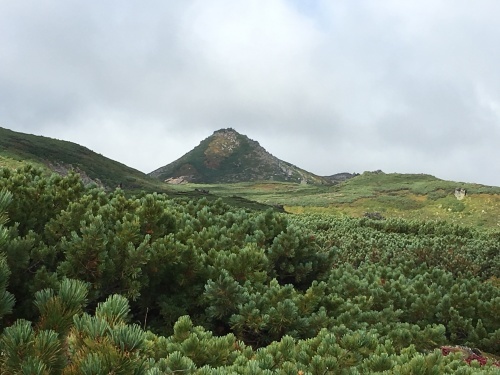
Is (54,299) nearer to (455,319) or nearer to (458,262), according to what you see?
(455,319)

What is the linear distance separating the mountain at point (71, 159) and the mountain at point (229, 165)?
66354mm

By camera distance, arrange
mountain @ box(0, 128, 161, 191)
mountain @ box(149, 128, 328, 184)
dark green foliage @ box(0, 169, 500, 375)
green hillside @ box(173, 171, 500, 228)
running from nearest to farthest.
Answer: dark green foliage @ box(0, 169, 500, 375)
green hillside @ box(173, 171, 500, 228)
mountain @ box(0, 128, 161, 191)
mountain @ box(149, 128, 328, 184)

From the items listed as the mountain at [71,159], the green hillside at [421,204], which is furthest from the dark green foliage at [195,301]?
the mountain at [71,159]

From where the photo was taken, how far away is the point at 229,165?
536 ft

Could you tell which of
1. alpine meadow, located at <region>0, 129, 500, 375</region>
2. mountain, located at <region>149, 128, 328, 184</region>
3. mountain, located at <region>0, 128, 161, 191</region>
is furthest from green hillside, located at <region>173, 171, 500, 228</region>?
mountain, located at <region>149, 128, 328, 184</region>

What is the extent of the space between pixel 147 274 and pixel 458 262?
12.3 m

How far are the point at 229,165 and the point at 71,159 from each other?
96.9m

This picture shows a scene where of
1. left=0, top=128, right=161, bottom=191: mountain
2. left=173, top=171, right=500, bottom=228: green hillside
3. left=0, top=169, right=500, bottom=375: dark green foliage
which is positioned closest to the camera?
left=0, top=169, right=500, bottom=375: dark green foliage

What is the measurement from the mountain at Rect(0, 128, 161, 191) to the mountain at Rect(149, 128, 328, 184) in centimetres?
6635

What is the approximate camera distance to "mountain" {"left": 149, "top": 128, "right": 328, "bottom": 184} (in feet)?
504

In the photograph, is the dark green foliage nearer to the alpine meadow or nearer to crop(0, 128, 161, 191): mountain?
the alpine meadow

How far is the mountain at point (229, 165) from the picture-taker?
153625 mm

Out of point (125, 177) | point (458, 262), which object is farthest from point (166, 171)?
point (458, 262)

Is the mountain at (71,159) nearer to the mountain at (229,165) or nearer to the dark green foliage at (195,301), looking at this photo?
the dark green foliage at (195,301)
